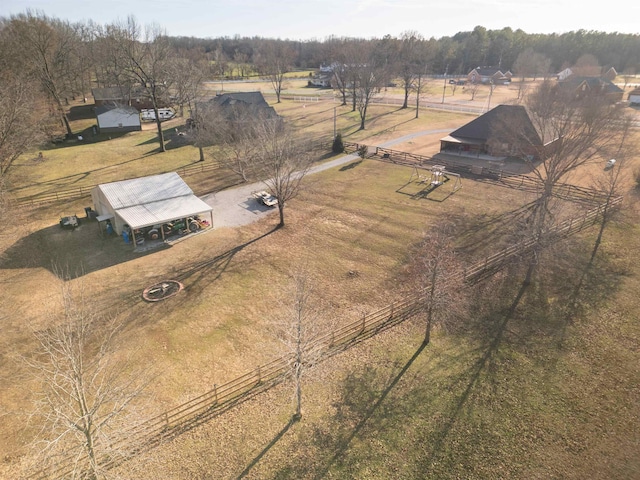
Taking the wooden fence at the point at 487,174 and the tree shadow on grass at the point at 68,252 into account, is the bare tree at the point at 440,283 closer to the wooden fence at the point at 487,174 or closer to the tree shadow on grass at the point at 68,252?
the wooden fence at the point at 487,174

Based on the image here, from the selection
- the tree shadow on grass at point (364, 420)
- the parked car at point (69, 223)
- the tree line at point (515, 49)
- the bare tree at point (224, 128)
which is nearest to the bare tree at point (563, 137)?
the tree shadow on grass at point (364, 420)

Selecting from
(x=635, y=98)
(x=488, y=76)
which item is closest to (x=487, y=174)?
(x=635, y=98)

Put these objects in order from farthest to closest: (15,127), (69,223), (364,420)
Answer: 1. (15,127)
2. (69,223)
3. (364,420)

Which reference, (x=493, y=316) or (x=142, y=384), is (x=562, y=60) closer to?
(x=493, y=316)

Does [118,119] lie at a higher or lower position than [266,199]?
higher

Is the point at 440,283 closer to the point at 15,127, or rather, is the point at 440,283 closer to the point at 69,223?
the point at 69,223

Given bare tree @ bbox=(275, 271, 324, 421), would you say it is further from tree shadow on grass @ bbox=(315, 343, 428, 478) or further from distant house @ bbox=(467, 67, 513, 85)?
distant house @ bbox=(467, 67, 513, 85)

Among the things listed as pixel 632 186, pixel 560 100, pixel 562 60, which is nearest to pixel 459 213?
pixel 560 100
